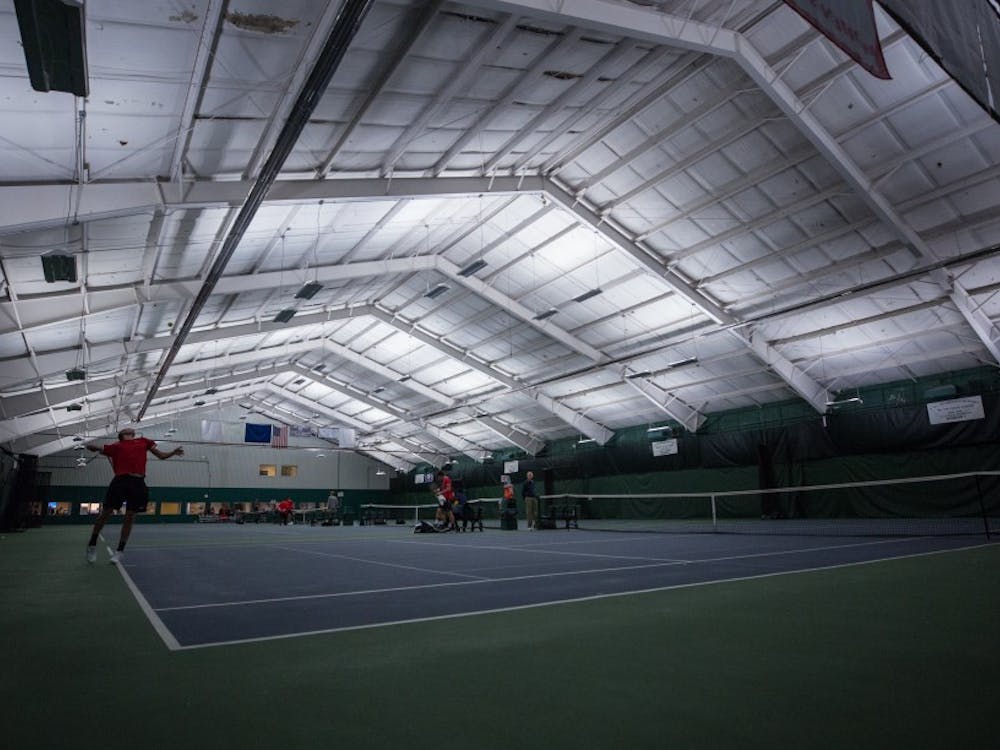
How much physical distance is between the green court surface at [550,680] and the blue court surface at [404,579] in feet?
1.20

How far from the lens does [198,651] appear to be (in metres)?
3.02

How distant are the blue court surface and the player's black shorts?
2.51 ft

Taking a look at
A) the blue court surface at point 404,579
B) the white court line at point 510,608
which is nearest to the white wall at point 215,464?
the blue court surface at point 404,579

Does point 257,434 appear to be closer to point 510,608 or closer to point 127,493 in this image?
point 127,493

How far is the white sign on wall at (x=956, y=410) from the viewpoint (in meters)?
19.3

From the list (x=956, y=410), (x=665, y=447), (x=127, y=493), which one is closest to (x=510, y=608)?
(x=127, y=493)

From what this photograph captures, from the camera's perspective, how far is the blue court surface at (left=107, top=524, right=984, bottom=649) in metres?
3.93

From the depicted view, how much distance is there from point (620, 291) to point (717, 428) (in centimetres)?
954

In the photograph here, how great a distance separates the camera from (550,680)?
2400 mm

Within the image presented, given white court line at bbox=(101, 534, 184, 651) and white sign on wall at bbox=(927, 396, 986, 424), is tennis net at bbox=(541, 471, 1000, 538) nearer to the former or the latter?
white sign on wall at bbox=(927, 396, 986, 424)

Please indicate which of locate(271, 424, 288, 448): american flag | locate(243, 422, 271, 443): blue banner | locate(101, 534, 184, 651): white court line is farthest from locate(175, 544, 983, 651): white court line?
locate(271, 424, 288, 448): american flag

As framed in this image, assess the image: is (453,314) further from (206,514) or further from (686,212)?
(206,514)

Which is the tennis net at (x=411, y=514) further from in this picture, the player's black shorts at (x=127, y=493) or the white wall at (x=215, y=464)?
the player's black shorts at (x=127, y=493)

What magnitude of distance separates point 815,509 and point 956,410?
5.61 meters
